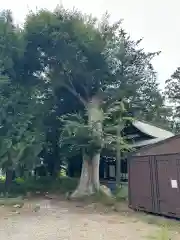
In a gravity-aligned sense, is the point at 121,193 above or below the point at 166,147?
below

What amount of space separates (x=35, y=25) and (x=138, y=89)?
714 centimetres

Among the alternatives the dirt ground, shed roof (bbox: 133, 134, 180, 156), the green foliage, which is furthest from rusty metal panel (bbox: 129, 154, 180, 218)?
the green foliage

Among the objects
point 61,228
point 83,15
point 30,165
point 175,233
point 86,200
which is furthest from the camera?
point 83,15

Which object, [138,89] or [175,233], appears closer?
[175,233]

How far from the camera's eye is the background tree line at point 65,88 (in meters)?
15.4

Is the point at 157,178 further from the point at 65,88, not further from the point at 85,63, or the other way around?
the point at 65,88

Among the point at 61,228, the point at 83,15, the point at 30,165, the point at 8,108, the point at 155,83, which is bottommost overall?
the point at 61,228

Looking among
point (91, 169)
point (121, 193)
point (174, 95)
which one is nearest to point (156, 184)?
point (121, 193)

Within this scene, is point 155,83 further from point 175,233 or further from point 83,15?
point 175,233

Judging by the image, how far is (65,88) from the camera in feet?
57.7

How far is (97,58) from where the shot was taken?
16359 millimetres

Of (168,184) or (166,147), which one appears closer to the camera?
(168,184)

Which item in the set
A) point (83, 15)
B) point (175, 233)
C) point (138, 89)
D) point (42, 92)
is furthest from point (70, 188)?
point (175, 233)

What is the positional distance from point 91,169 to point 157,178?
7.37 metres
